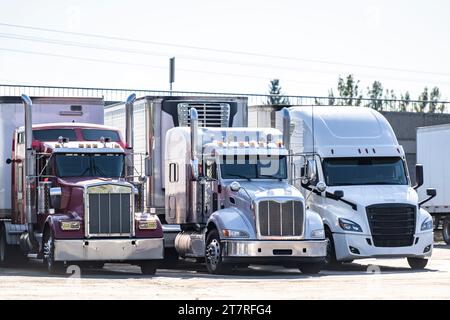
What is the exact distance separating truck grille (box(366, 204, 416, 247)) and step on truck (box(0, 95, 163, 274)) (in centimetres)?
515

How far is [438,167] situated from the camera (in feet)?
135

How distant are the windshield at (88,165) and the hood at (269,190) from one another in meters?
2.85

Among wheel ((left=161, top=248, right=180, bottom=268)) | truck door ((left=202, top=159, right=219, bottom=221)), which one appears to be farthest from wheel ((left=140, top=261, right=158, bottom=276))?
wheel ((left=161, top=248, right=180, bottom=268))

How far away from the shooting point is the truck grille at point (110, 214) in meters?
25.3

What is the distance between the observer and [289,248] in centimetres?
2567

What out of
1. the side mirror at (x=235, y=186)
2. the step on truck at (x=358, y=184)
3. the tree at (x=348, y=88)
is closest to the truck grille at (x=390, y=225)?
the step on truck at (x=358, y=184)

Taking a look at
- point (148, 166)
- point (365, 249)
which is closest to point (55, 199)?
point (148, 166)

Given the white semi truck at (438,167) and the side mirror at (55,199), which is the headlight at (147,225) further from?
the white semi truck at (438,167)

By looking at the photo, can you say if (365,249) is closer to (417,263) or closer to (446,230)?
(417,263)

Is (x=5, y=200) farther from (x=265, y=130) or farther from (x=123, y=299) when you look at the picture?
(x=123, y=299)

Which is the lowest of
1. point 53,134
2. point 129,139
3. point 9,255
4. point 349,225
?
point 9,255

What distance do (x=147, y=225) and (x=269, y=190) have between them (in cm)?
271

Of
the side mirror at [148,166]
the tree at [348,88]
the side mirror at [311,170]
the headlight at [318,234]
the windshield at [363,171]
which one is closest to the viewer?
the headlight at [318,234]
